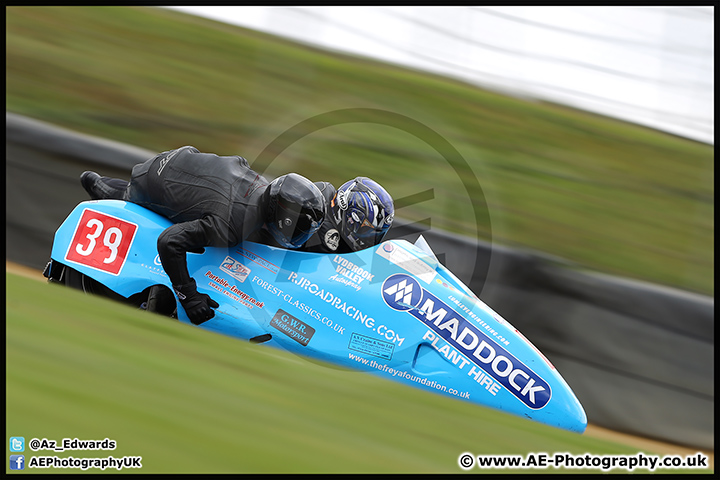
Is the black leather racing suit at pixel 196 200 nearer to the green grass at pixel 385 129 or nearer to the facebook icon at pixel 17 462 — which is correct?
the facebook icon at pixel 17 462

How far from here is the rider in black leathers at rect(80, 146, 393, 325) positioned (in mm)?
3955

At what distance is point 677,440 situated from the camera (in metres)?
4.55

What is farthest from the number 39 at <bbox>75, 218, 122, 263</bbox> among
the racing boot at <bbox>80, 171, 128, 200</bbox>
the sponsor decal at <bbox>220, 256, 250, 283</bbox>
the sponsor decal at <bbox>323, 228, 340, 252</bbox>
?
the sponsor decal at <bbox>323, 228, 340, 252</bbox>

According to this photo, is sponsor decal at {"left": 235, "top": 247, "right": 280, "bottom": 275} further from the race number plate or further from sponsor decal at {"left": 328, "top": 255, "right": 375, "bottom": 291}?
the race number plate

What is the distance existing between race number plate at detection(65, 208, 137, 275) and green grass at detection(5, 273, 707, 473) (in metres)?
0.61

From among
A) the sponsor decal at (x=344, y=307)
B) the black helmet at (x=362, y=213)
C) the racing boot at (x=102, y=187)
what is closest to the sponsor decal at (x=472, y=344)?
the sponsor decal at (x=344, y=307)

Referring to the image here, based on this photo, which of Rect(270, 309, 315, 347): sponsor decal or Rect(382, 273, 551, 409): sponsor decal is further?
Rect(270, 309, 315, 347): sponsor decal

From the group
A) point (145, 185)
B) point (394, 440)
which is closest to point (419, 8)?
point (145, 185)

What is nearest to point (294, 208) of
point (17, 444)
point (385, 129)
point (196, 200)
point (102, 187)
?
point (196, 200)

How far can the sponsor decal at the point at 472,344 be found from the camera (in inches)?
147

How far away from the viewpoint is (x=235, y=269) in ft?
13.5

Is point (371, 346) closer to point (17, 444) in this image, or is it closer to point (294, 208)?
point (294, 208)

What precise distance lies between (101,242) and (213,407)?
2.04 m

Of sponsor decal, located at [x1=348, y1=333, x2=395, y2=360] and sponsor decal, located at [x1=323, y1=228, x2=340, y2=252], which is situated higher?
sponsor decal, located at [x1=323, y1=228, x2=340, y2=252]
